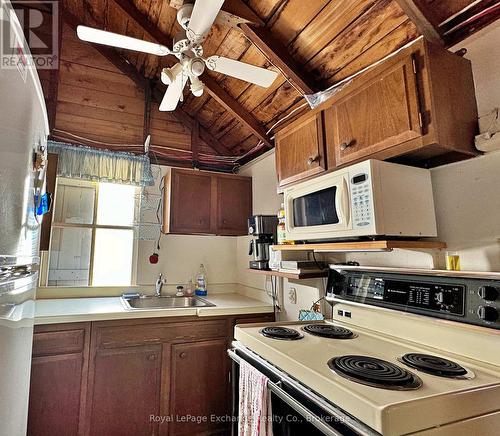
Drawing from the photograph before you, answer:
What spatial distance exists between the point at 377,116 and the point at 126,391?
219cm

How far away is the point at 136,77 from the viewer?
2998mm

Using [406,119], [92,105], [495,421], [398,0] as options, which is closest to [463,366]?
[495,421]

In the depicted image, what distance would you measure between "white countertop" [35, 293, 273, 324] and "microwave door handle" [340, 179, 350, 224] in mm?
1278

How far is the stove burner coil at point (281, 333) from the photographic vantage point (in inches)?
55.9

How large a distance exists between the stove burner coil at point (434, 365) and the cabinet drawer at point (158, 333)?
4.62ft

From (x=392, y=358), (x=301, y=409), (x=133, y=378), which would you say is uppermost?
(x=392, y=358)

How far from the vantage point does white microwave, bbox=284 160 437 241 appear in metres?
1.23

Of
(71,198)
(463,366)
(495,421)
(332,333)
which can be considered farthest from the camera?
(71,198)

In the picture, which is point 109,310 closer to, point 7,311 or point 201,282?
point 201,282

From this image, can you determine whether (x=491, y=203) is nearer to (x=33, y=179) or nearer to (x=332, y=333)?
(x=332, y=333)

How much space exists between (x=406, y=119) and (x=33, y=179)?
1315 millimetres

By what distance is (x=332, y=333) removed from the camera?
1480 millimetres

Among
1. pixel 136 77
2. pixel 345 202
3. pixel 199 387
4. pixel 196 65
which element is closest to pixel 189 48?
pixel 196 65

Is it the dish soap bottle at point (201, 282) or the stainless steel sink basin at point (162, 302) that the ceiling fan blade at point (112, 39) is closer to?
the stainless steel sink basin at point (162, 302)
